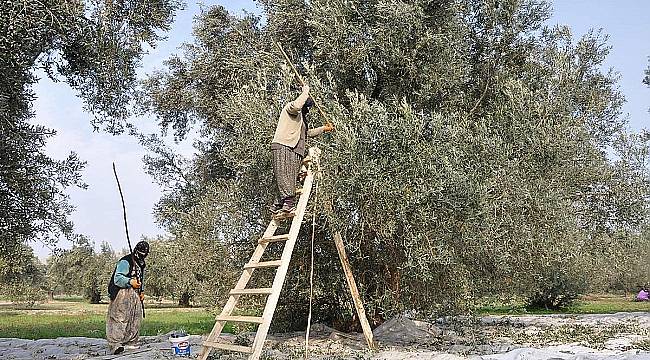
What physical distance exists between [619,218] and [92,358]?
11168 mm

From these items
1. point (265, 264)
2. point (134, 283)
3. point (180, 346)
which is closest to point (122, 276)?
point (134, 283)

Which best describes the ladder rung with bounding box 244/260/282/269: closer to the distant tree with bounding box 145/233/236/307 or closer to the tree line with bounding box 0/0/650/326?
the tree line with bounding box 0/0/650/326

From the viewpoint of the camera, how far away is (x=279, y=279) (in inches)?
287

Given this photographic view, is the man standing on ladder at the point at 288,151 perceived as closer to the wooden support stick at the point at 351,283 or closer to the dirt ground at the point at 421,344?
the wooden support stick at the point at 351,283

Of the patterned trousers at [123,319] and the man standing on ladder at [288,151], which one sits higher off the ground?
the man standing on ladder at [288,151]

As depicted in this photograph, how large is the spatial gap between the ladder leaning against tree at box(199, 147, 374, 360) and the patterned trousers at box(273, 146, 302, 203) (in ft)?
0.62

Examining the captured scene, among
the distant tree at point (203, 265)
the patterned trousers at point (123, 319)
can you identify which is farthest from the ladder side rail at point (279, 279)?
the patterned trousers at point (123, 319)

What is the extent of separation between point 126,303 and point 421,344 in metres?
5.28

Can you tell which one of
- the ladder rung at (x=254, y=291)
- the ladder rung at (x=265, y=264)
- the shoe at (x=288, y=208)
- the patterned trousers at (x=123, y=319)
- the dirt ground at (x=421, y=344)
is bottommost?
the dirt ground at (x=421, y=344)

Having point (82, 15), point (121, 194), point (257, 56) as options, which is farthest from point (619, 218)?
point (82, 15)

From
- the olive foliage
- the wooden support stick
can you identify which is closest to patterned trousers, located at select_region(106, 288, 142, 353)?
the olive foliage

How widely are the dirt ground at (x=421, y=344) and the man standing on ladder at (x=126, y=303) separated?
0.30m

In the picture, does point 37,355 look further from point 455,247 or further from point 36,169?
point 455,247

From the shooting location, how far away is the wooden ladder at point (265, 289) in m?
7.01
